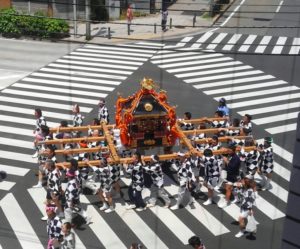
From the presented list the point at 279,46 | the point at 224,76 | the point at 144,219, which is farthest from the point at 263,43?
the point at 144,219

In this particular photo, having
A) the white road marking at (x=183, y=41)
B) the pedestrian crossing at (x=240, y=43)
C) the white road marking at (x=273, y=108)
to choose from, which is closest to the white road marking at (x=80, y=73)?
the pedestrian crossing at (x=240, y=43)

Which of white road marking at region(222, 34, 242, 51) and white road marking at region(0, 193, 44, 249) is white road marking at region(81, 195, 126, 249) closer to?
white road marking at region(0, 193, 44, 249)

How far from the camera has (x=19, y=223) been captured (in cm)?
1215

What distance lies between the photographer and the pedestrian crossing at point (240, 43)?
27.9 metres

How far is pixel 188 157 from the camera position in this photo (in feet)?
42.5

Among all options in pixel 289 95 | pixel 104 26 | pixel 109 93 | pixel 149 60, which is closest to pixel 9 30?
pixel 104 26

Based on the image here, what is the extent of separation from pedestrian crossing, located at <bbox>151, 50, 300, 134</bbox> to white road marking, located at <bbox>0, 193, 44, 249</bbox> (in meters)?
9.39

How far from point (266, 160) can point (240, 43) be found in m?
17.2

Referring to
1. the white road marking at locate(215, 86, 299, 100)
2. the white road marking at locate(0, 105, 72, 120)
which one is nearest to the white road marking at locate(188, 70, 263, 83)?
the white road marking at locate(215, 86, 299, 100)

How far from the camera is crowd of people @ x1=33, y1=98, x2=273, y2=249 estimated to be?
12000 millimetres

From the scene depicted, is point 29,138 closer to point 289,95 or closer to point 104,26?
point 289,95

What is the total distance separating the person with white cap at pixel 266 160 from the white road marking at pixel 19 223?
624 cm

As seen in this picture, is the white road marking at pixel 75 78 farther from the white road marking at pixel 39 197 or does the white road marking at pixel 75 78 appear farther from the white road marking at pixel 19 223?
the white road marking at pixel 19 223

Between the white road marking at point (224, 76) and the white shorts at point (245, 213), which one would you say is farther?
the white road marking at point (224, 76)
